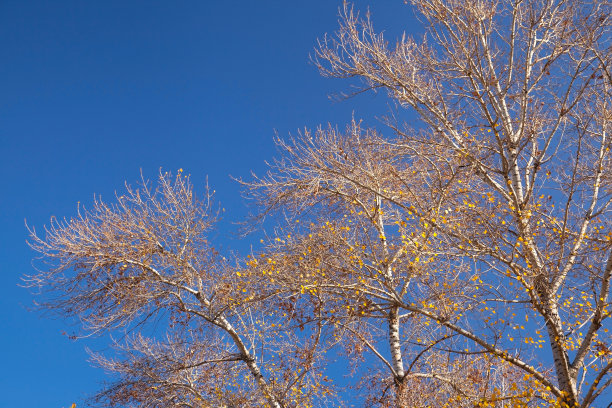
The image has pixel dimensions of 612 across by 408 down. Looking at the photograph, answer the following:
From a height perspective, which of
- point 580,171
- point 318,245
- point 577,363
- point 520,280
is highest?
point 318,245

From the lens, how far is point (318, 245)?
9391mm

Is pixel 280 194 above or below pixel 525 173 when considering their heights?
above

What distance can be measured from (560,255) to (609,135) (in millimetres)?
2827

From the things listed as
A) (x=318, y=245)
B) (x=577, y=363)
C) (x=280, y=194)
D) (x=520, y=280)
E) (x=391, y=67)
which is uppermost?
(x=391, y=67)

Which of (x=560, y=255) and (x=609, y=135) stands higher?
(x=609, y=135)

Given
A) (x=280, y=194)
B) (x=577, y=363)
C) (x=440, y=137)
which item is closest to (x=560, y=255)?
(x=577, y=363)

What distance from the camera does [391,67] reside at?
9.66 metres

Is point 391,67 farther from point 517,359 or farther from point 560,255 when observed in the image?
point 517,359

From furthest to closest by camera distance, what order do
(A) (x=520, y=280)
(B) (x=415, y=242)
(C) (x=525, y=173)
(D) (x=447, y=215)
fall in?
(C) (x=525, y=173) → (D) (x=447, y=215) → (B) (x=415, y=242) → (A) (x=520, y=280)

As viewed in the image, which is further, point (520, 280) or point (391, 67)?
point (391, 67)

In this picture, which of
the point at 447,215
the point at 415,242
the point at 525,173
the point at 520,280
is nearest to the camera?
the point at 520,280

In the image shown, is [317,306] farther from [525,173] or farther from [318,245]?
[525,173]

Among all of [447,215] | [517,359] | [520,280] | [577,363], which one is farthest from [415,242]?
[577,363]

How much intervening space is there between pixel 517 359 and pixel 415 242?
2.12m
